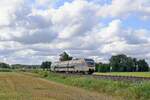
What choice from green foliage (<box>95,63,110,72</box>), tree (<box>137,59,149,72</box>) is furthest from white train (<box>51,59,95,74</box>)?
tree (<box>137,59,149,72</box>)

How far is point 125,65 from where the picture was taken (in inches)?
5551

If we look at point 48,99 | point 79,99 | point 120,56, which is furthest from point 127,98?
point 120,56

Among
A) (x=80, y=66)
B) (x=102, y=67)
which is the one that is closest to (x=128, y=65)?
(x=102, y=67)

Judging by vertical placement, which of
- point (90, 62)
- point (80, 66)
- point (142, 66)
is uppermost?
point (142, 66)

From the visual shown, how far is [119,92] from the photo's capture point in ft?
105

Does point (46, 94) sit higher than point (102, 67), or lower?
lower

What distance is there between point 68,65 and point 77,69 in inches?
385

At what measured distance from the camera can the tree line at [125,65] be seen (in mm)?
132875

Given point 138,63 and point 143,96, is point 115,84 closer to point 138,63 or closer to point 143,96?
point 143,96

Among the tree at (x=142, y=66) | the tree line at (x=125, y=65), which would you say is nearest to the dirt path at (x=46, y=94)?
the tree line at (x=125, y=65)

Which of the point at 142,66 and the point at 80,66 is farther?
the point at 142,66

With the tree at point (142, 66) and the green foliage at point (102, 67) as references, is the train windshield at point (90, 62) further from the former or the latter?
the tree at point (142, 66)

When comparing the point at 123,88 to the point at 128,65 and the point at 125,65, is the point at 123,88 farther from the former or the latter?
the point at 125,65

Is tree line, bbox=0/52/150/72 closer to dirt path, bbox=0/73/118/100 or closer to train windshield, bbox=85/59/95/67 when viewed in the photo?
train windshield, bbox=85/59/95/67
